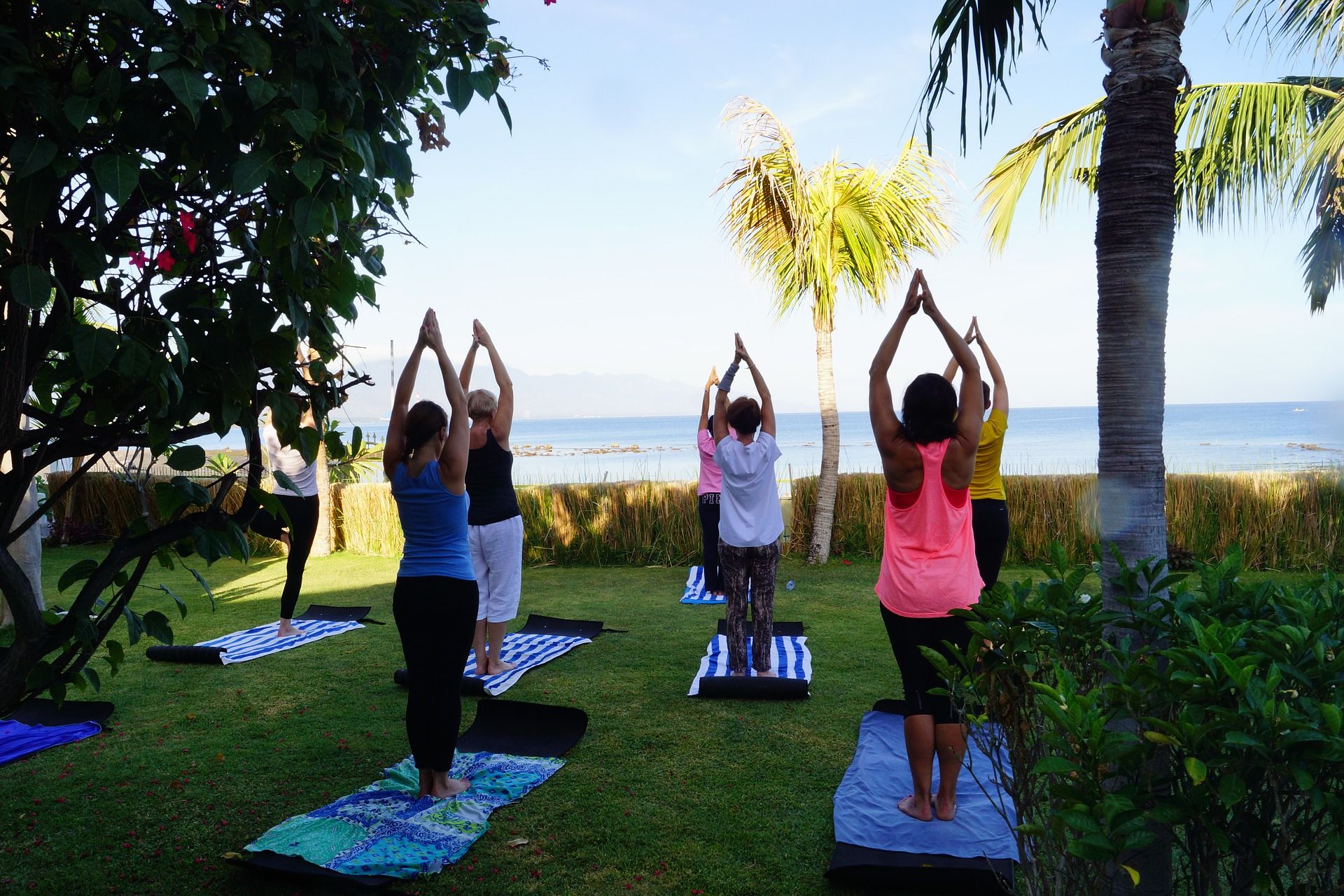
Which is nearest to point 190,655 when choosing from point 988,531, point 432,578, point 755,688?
point 432,578

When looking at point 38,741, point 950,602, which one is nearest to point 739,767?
point 950,602

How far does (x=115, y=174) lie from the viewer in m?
1.62

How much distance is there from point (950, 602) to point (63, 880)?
3304mm

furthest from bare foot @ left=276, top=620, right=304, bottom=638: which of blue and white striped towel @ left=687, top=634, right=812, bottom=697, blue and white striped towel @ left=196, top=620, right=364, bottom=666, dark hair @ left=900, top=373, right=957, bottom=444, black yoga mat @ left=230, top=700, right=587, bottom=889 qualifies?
dark hair @ left=900, top=373, right=957, bottom=444

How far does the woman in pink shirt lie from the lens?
8.26m

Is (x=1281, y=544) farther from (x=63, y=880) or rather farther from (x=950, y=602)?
(x=63, y=880)

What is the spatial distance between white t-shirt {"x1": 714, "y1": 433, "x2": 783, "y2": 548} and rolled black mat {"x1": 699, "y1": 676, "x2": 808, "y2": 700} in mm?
804

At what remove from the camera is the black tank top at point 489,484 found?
5410 mm

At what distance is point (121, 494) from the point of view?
41.0ft

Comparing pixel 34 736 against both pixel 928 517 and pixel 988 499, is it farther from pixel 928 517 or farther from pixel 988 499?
pixel 988 499

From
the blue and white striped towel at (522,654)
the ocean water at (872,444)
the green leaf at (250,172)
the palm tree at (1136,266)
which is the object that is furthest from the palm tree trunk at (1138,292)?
the ocean water at (872,444)

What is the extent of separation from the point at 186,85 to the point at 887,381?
97.6 inches

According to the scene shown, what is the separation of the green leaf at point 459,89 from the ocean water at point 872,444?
2396 cm

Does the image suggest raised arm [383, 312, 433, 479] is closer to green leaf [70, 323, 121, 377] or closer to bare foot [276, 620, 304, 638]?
green leaf [70, 323, 121, 377]
